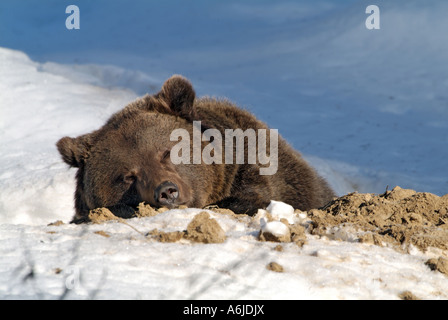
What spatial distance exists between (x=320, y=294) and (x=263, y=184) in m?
3.01

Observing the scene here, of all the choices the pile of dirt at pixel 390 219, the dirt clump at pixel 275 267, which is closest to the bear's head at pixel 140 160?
the pile of dirt at pixel 390 219

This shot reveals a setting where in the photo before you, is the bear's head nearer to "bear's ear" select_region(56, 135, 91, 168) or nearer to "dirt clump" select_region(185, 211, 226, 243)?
"bear's ear" select_region(56, 135, 91, 168)

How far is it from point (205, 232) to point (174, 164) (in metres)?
2.02

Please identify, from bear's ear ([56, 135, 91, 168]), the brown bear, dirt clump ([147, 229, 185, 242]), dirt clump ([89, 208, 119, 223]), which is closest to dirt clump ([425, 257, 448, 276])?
dirt clump ([147, 229, 185, 242])

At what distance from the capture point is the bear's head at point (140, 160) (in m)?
5.32

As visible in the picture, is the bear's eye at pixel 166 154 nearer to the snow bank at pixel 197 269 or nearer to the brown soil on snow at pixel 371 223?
the brown soil on snow at pixel 371 223

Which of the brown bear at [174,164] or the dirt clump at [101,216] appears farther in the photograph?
the brown bear at [174,164]

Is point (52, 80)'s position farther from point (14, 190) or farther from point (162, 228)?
point (162, 228)

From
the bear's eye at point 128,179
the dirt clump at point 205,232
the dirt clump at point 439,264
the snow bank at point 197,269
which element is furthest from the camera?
the bear's eye at point 128,179

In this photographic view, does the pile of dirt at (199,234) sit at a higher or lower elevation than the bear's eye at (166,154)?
lower

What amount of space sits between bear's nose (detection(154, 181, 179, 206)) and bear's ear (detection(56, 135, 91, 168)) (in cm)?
136

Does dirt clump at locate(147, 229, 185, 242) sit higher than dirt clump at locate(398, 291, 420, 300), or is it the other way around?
dirt clump at locate(147, 229, 185, 242)

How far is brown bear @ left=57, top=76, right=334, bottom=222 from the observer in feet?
17.8
